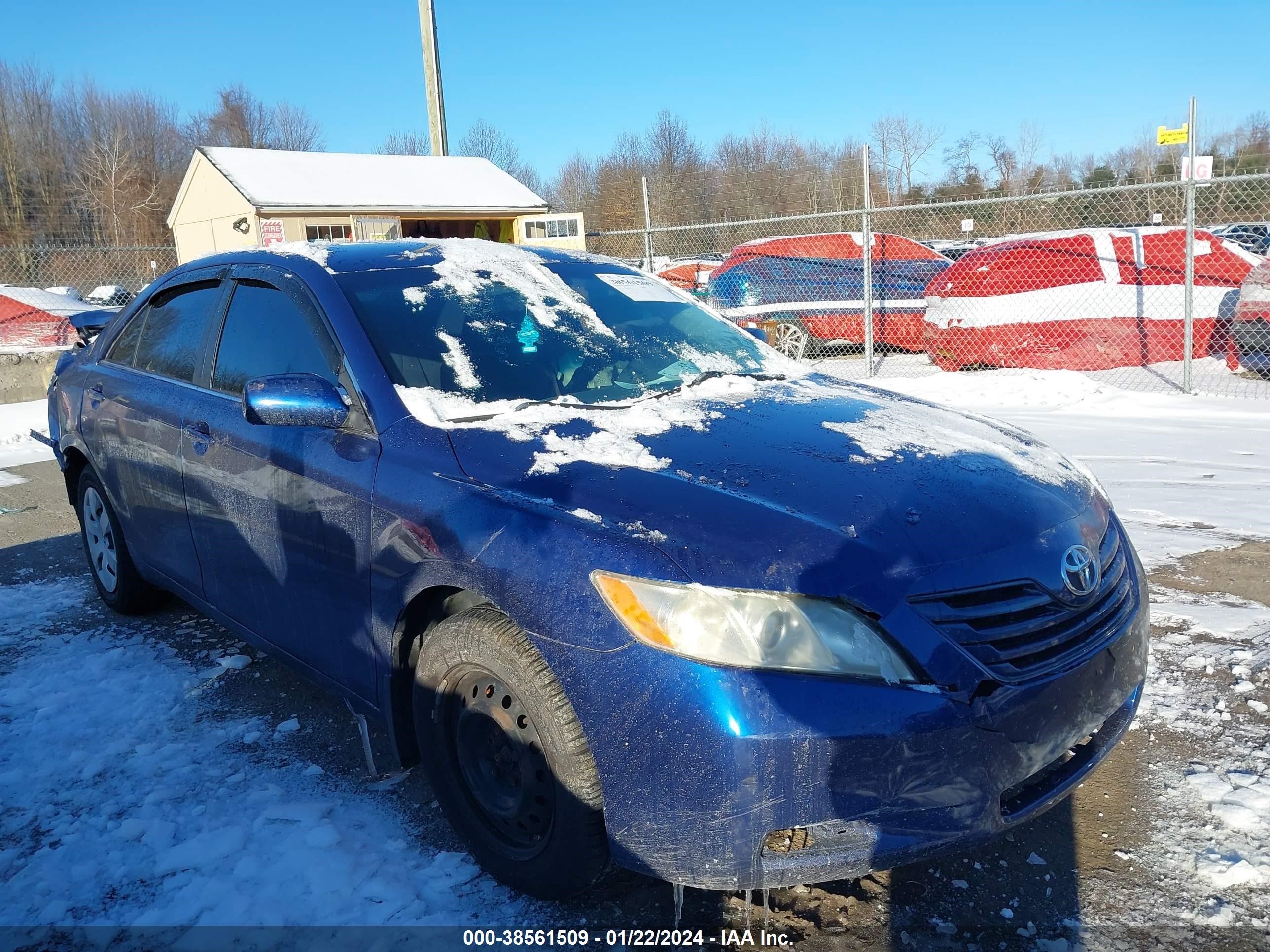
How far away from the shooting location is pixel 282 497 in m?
2.97

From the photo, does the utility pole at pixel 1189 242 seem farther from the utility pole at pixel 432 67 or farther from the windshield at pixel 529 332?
the utility pole at pixel 432 67

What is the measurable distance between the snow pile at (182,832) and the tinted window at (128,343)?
141 cm

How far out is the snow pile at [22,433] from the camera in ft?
29.6

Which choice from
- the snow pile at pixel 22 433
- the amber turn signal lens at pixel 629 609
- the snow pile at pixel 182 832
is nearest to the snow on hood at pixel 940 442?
the amber turn signal lens at pixel 629 609

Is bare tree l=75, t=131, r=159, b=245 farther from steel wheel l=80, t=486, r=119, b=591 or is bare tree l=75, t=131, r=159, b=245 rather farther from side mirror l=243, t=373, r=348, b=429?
side mirror l=243, t=373, r=348, b=429

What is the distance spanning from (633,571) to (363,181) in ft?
71.6

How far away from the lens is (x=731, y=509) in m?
Answer: 2.16

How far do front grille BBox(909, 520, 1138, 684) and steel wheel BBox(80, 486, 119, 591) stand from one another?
3848 mm

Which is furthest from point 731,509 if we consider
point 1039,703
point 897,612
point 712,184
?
point 712,184

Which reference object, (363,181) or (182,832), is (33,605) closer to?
(182,832)

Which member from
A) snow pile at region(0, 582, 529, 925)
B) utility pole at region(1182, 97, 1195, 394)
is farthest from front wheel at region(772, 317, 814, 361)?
snow pile at region(0, 582, 529, 925)

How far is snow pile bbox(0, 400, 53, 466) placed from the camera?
9023 mm

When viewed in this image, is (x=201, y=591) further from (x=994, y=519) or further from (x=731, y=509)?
(x=994, y=519)

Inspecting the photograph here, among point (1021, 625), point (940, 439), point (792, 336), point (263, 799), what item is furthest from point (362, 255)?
point (792, 336)
